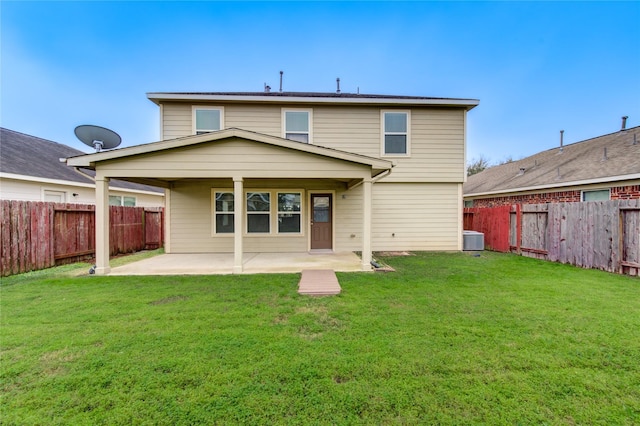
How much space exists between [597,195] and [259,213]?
11.3 m

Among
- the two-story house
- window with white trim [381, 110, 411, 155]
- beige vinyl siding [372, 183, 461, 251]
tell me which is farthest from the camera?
beige vinyl siding [372, 183, 461, 251]

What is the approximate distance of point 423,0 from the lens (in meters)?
12.4

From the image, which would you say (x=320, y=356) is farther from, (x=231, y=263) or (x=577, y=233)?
(x=577, y=233)

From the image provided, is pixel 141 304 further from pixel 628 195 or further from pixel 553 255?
pixel 628 195

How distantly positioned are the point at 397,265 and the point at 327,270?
198 cm

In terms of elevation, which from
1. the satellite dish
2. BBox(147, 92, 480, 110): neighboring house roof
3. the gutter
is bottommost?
the gutter

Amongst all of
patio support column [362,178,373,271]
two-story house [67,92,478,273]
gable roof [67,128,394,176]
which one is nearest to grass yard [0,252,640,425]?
patio support column [362,178,373,271]

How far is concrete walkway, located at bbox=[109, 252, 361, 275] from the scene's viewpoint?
21.2 feet

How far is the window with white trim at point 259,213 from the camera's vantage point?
9203mm

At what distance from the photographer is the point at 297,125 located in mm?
9156

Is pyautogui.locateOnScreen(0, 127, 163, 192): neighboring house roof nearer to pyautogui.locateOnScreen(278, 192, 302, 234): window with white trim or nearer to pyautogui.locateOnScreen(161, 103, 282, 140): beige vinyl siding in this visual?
Result: pyautogui.locateOnScreen(161, 103, 282, 140): beige vinyl siding

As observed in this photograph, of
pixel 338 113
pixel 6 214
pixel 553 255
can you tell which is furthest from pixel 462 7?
pixel 6 214

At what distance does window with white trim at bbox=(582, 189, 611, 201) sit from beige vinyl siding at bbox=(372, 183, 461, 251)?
427 centimetres

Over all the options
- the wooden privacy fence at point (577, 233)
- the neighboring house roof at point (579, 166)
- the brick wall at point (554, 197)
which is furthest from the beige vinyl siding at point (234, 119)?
the brick wall at point (554, 197)
